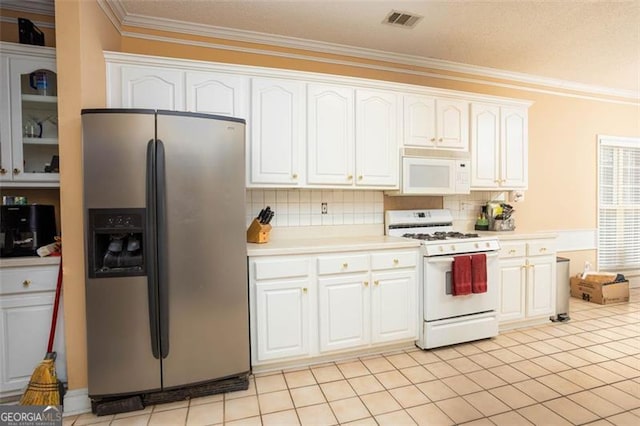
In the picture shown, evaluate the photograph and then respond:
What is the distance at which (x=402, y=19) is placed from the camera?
2785mm

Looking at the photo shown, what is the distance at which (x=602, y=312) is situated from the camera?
380 cm

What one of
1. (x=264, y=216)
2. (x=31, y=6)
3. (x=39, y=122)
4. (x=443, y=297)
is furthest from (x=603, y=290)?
(x=31, y=6)

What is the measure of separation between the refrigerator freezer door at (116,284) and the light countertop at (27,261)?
1.14ft

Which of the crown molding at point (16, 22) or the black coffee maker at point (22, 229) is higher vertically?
the crown molding at point (16, 22)

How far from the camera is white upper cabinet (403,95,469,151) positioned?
3137 mm

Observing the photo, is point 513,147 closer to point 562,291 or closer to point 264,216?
point 562,291

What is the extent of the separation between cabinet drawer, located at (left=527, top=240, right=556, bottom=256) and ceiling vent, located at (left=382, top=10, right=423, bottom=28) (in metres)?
2.41

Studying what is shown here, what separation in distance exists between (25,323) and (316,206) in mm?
2254

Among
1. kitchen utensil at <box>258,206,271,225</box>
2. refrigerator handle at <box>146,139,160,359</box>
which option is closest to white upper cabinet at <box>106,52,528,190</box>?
kitchen utensil at <box>258,206,271,225</box>

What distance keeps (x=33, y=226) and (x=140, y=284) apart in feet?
3.10

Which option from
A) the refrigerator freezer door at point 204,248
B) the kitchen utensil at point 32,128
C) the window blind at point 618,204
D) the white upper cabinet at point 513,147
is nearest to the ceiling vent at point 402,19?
the white upper cabinet at point 513,147

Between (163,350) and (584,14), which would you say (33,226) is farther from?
(584,14)

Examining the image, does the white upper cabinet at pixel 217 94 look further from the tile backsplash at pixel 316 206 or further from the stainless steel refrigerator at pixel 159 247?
the tile backsplash at pixel 316 206

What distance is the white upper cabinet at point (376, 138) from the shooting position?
2.95 meters
